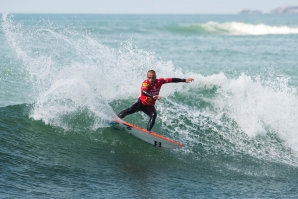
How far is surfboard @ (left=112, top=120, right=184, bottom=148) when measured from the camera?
10.0 metres

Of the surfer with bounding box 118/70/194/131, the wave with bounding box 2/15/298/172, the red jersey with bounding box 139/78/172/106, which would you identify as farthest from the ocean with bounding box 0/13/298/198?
the red jersey with bounding box 139/78/172/106

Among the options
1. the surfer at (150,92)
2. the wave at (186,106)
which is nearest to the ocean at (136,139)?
the wave at (186,106)

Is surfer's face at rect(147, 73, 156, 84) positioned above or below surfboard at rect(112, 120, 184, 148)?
above

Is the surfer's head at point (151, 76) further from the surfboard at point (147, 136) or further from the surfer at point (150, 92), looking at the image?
the surfboard at point (147, 136)

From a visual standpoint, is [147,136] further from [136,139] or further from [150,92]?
[150,92]

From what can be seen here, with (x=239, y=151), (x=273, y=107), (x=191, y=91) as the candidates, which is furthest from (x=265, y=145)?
(x=191, y=91)

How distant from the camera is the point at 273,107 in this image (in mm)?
12578

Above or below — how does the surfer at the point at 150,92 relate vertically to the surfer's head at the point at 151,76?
below

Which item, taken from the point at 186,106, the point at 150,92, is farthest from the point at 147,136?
the point at 186,106

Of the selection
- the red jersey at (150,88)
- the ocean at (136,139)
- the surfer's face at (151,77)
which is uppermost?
the surfer's face at (151,77)

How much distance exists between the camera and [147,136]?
33.9ft

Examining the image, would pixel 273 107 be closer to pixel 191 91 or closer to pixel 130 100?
pixel 191 91

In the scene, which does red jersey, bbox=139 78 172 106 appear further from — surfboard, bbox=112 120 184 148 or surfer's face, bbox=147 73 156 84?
surfboard, bbox=112 120 184 148

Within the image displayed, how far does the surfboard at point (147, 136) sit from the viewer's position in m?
10.0
